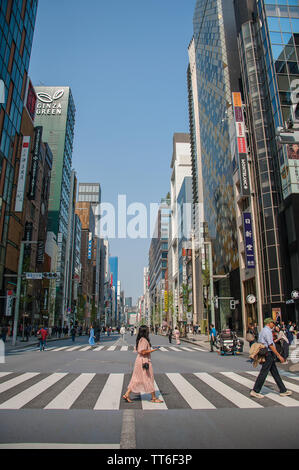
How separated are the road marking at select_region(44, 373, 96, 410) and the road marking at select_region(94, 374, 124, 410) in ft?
1.92

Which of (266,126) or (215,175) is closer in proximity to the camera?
(266,126)

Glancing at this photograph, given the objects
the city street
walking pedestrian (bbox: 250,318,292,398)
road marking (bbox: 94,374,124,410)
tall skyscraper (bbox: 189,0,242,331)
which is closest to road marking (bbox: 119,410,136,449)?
Answer: the city street

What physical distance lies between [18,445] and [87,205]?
127m

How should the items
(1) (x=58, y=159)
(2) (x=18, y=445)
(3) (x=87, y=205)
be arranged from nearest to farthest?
(2) (x=18, y=445)
(1) (x=58, y=159)
(3) (x=87, y=205)

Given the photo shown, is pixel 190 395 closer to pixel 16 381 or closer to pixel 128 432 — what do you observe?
pixel 128 432

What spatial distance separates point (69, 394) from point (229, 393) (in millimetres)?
3901

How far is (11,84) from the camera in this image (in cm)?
4006

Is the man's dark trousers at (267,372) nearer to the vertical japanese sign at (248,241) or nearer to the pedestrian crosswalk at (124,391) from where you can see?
the pedestrian crosswalk at (124,391)

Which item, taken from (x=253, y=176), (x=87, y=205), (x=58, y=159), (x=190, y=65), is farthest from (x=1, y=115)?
(x=87, y=205)

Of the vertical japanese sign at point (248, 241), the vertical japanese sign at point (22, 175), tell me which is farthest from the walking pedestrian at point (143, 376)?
the vertical japanese sign at point (22, 175)

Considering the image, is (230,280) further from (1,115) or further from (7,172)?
(1,115)

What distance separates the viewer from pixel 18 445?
4602 millimetres

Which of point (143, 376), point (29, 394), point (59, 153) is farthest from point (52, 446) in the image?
point (59, 153)

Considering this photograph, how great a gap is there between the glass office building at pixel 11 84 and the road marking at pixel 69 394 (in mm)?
32616
